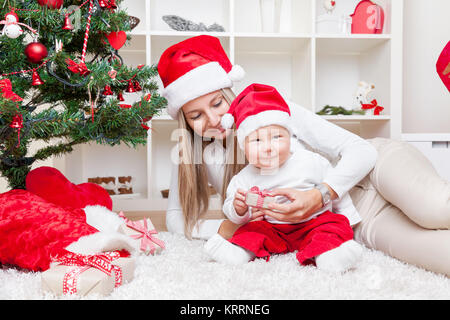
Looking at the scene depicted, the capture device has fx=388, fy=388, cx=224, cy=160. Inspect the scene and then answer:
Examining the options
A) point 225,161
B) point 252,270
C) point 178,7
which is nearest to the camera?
point 252,270

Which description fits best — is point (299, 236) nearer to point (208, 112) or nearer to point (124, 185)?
point (208, 112)

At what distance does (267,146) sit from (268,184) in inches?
4.0

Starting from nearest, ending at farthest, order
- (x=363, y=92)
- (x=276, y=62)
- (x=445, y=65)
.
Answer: (x=445, y=65) < (x=363, y=92) < (x=276, y=62)

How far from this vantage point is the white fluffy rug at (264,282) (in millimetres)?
645

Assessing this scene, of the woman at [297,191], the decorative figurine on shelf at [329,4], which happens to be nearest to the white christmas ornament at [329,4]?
the decorative figurine on shelf at [329,4]

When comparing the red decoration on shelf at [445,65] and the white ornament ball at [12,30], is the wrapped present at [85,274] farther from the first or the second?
the red decoration on shelf at [445,65]

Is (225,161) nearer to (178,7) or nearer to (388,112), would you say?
(388,112)

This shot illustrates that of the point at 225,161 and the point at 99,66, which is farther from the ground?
the point at 99,66

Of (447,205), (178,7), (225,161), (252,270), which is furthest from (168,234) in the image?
(178,7)

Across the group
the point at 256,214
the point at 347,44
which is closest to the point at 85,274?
the point at 256,214

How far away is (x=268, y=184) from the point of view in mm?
923

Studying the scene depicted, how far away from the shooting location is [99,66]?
941 mm

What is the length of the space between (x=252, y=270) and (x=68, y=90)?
0.70 meters

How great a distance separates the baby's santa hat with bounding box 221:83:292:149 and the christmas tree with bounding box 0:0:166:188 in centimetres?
22
